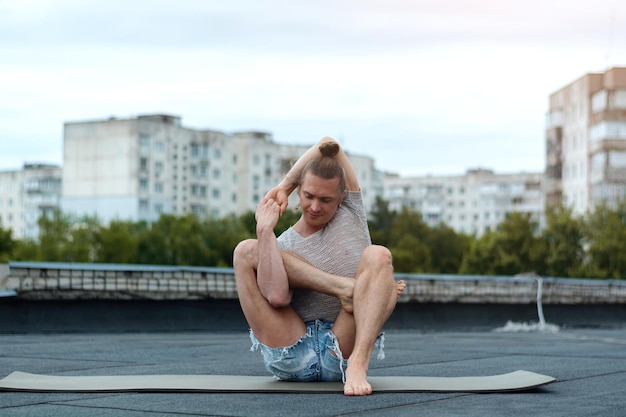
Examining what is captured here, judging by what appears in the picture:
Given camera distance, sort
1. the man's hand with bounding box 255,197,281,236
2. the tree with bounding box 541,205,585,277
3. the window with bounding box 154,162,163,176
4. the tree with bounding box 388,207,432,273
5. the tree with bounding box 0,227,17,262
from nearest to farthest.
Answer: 1. the man's hand with bounding box 255,197,281,236
2. the tree with bounding box 541,205,585,277
3. the tree with bounding box 0,227,17,262
4. the tree with bounding box 388,207,432,273
5. the window with bounding box 154,162,163,176

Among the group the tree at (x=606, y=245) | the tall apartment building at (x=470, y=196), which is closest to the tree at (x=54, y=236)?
the tree at (x=606, y=245)

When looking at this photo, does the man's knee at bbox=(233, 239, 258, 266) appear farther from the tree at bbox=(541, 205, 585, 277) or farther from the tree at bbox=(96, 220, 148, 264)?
the tree at bbox=(96, 220, 148, 264)

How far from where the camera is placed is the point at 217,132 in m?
131

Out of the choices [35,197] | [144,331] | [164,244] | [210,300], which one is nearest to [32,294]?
[144,331]

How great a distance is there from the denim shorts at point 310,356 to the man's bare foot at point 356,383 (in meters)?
0.27

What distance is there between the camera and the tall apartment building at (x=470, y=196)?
568ft

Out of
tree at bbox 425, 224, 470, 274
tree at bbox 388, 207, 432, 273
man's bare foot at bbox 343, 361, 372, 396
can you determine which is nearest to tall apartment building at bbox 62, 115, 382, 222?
tree at bbox 388, 207, 432, 273

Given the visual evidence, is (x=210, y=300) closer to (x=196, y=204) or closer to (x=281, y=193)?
(x=281, y=193)

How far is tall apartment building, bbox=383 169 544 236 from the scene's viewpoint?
173250mm

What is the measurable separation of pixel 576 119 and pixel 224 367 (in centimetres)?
9610

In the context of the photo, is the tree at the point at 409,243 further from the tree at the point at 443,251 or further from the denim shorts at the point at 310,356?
the denim shorts at the point at 310,356

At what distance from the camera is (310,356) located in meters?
6.95

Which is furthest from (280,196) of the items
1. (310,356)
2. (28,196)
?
(28,196)

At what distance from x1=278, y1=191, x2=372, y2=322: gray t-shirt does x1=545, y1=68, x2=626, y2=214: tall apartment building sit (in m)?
83.0
